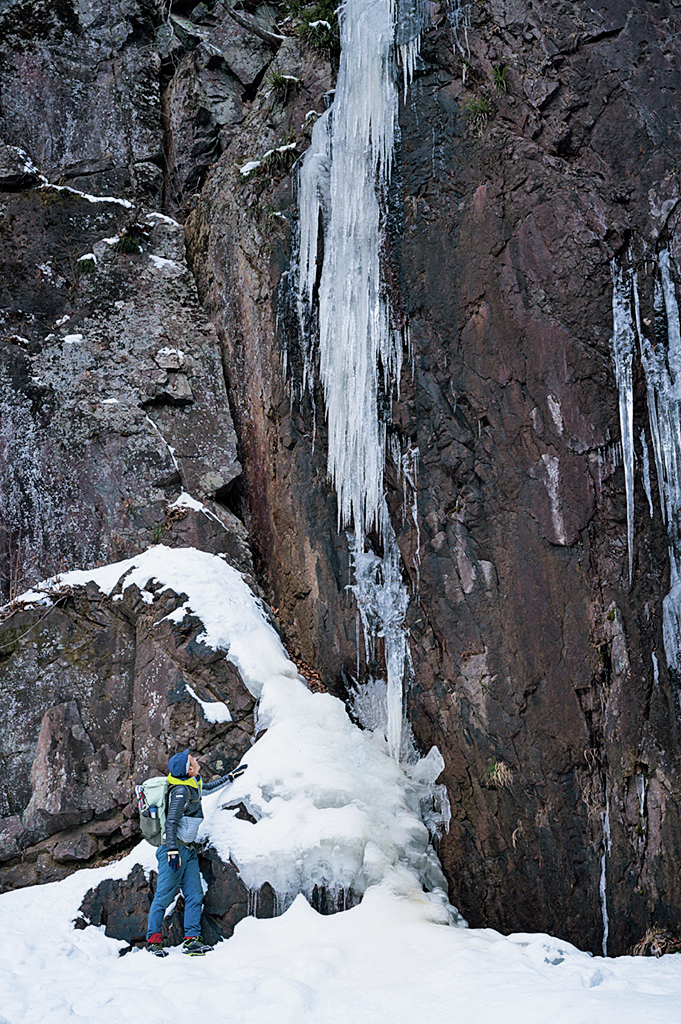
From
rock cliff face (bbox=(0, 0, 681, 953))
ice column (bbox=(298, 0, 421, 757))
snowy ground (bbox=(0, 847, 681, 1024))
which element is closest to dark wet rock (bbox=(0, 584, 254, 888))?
rock cliff face (bbox=(0, 0, 681, 953))

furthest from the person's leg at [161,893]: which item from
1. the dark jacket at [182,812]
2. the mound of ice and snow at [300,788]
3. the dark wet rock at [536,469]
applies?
the dark wet rock at [536,469]

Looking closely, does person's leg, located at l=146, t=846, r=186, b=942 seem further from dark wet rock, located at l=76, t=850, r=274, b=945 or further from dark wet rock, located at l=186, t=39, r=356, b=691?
dark wet rock, located at l=186, t=39, r=356, b=691

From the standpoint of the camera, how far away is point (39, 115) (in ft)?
36.7

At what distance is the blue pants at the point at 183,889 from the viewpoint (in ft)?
17.3

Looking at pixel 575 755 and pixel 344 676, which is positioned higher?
pixel 344 676

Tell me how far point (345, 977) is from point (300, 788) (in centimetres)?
162

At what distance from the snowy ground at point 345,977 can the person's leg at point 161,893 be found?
0.18 metres

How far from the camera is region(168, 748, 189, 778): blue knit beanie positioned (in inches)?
222

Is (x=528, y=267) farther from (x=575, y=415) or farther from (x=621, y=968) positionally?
(x=621, y=968)

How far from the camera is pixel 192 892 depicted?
540cm

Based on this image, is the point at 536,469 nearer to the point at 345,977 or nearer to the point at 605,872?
the point at 605,872

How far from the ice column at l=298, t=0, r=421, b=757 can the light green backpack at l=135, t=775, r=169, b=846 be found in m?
2.18

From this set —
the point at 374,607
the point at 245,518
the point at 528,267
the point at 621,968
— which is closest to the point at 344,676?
the point at 374,607

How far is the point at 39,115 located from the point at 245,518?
712 centimetres
